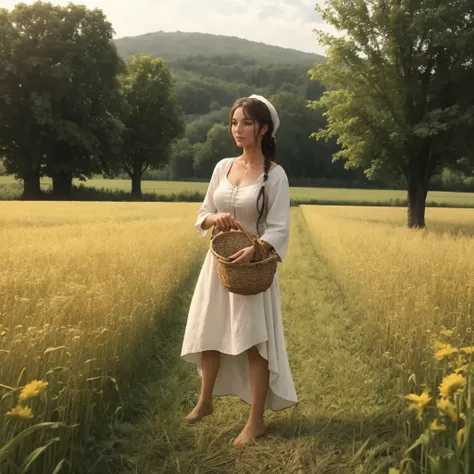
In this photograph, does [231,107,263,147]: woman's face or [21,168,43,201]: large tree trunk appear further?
[21,168,43,201]: large tree trunk

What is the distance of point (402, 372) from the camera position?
4148 millimetres

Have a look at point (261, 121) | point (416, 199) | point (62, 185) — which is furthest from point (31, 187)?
point (261, 121)

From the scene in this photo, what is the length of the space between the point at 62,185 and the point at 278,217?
35.1m

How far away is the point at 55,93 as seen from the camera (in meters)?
33.7

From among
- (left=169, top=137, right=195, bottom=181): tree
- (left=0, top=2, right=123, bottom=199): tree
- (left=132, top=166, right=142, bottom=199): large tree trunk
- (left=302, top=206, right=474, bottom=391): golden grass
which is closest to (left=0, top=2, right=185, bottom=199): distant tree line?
(left=0, top=2, right=123, bottom=199): tree

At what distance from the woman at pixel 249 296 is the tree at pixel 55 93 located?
31051mm

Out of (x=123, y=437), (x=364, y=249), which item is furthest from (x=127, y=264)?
(x=364, y=249)

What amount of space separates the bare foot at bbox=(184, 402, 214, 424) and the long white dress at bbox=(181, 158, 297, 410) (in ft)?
0.42

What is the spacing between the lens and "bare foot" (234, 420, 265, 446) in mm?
3468

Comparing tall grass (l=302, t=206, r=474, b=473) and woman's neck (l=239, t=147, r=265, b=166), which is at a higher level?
woman's neck (l=239, t=147, r=265, b=166)

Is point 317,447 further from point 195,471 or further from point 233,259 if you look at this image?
point 233,259

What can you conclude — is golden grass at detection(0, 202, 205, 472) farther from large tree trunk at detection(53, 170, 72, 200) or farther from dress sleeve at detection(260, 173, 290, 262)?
large tree trunk at detection(53, 170, 72, 200)

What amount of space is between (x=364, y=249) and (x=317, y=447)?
617 centimetres

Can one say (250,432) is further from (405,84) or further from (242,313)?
(405,84)
